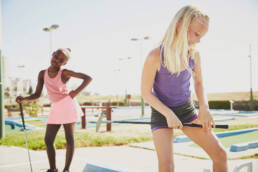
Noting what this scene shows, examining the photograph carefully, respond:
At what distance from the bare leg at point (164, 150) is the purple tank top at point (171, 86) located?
235 millimetres

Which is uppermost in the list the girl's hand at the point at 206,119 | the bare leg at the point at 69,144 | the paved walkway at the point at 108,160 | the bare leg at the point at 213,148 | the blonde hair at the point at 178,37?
the blonde hair at the point at 178,37

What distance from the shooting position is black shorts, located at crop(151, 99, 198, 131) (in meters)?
1.85

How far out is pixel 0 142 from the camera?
6.48 metres

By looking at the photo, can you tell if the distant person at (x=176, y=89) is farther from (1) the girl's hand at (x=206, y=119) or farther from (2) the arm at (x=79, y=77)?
(2) the arm at (x=79, y=77)

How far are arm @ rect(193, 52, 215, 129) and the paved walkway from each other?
1.53 metres

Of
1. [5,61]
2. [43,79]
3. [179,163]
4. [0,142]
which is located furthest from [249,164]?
[5,61]

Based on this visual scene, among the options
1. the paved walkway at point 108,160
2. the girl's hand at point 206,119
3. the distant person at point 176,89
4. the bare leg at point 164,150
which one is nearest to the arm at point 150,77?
the distant person at point 176,89

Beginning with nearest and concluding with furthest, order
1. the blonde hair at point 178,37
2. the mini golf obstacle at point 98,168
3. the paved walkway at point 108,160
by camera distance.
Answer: the blonde hair at point 178,37
the mini golf obstacle at point 98,168
the paved walkway at point 108,160

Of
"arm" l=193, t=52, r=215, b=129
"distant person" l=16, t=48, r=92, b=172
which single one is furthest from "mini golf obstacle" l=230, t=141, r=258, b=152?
"arm" l=193, t=52, r=215, b=129

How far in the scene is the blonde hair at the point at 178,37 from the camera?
70.2 inches

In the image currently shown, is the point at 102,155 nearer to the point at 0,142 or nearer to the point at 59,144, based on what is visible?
the point at 59,144

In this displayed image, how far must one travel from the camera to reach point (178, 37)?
5.91 feet

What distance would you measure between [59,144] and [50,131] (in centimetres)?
288

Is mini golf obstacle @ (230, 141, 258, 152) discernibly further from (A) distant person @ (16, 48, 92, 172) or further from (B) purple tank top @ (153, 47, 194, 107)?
(B) purple tank top @ (153, 47, 194, 107)
